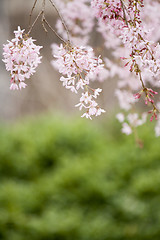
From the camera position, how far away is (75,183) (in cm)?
485

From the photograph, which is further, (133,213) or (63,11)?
(133,213)

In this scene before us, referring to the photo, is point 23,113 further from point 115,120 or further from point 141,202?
point 141,202

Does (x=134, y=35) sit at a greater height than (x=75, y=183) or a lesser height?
lesser

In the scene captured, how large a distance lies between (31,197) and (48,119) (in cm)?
170

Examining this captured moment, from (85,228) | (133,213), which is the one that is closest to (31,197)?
(85,228)

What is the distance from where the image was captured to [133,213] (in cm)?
428

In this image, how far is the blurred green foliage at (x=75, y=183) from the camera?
13.5 ft

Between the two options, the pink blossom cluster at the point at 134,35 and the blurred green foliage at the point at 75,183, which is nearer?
the pink blossom cluster at the point at 134,35

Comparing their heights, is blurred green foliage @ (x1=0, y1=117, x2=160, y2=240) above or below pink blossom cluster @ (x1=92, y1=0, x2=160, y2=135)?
above

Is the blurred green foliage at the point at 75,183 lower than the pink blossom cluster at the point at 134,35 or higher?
higher

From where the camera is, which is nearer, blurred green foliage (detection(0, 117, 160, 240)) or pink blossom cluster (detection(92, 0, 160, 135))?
pink blossom cluster (detection(92, 0, 160, 135))

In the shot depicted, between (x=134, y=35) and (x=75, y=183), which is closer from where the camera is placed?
(x=134, y=35)

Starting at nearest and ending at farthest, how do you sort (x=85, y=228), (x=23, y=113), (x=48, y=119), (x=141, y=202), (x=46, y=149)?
1. (x=85, y=228)
2. (x=141, y=202)
3. (x=46, y=149)
4. (x=48, y=119)
5. (x=23, y=113)

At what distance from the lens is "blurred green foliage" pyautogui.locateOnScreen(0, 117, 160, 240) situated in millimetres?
4102
